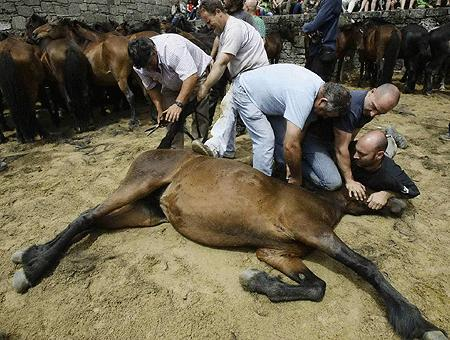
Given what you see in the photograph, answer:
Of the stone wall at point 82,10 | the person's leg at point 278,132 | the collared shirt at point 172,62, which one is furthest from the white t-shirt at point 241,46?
the stone wall at point 82,10

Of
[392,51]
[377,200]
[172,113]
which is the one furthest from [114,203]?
[392,51]

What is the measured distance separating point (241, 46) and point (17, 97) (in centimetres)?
411

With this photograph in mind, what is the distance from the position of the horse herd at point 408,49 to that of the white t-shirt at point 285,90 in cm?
665

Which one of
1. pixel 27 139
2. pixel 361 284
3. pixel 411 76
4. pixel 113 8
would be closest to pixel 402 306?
pixel 361 284

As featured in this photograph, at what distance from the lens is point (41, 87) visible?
680 cm

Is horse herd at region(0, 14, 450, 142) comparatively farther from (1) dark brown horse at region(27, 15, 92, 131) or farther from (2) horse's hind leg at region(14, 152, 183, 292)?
(2) horse's hind leg at region(14, 152, 183, 292)

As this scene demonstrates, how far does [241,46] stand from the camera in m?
3.72

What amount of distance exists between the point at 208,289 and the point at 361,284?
108 cm

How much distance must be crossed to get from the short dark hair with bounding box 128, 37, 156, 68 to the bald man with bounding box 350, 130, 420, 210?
2.17 m

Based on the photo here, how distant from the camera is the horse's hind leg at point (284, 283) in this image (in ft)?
7.29

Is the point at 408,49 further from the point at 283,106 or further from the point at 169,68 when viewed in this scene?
the point at 169,68

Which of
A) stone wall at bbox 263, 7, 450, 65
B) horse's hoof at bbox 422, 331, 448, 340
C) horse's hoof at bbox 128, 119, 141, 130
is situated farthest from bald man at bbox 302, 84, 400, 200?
stone wall at bbox 263, 7, 450, 65

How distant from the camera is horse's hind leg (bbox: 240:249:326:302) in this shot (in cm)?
222

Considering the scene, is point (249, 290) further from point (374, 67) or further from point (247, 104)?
point (374, 67)
